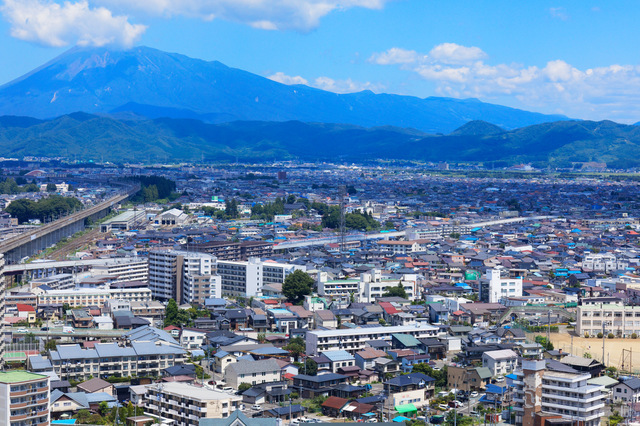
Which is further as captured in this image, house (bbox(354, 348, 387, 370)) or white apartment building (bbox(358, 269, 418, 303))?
Answer: white apartment building (bbox(358, 269, 418, 303))

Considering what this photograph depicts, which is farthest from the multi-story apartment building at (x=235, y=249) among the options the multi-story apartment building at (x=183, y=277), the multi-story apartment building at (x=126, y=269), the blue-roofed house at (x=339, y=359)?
the blue-roofed house at (x=339, y=359)

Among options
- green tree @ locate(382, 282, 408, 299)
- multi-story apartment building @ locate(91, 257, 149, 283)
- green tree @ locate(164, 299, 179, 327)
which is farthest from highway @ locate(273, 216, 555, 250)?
green tree @ locate(164, 299, 179, 327)

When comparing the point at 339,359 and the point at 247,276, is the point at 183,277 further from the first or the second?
the point at 339,359

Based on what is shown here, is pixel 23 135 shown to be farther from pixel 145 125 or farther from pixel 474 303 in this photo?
pixel 474 303

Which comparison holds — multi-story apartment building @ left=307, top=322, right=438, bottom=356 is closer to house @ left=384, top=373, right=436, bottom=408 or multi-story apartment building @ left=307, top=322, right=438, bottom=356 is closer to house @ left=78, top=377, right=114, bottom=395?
house @ left=384, top=373, right=436, bottom=408

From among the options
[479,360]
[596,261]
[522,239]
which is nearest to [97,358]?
[479,360]
